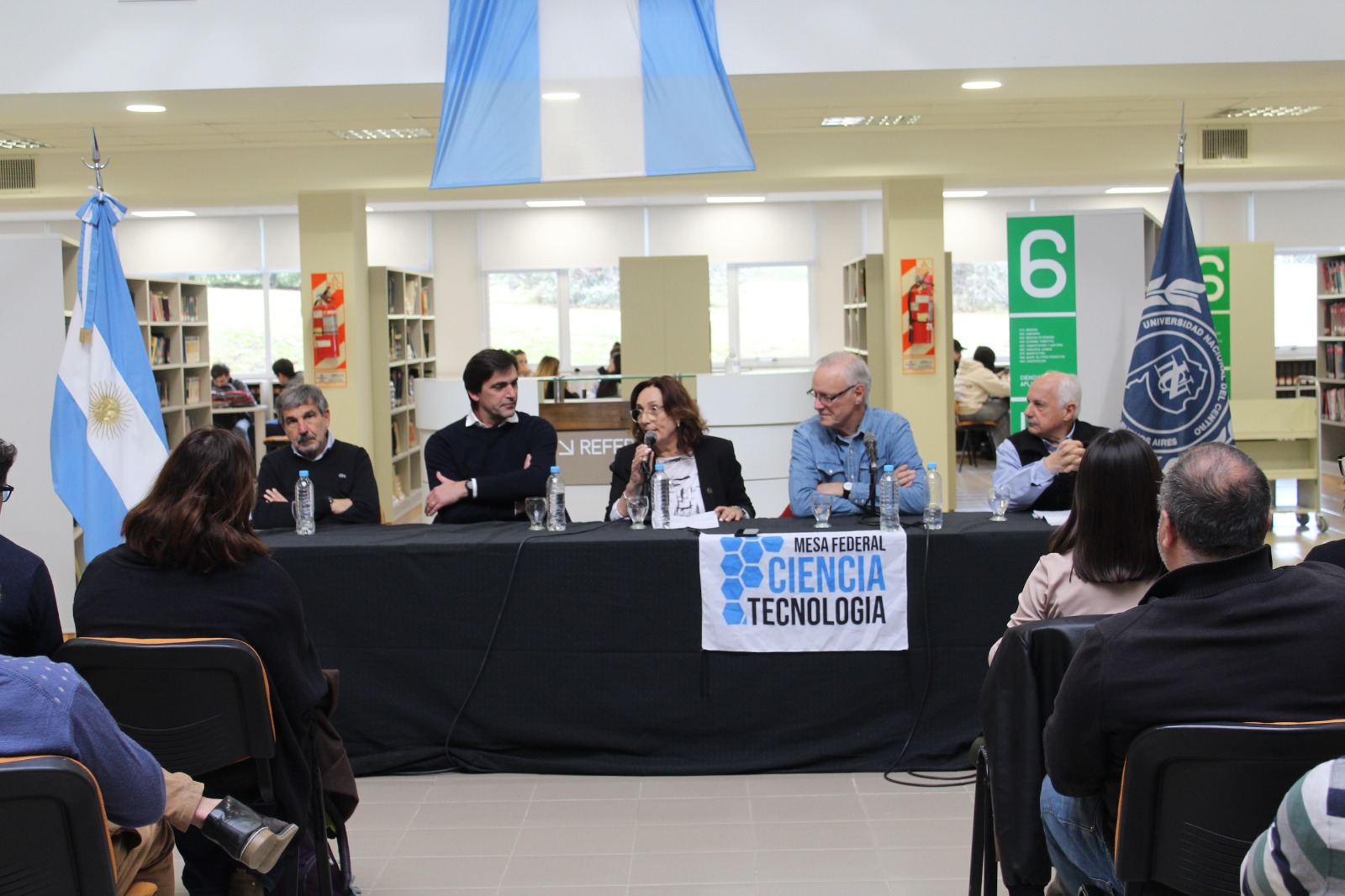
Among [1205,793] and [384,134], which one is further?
[384,134]

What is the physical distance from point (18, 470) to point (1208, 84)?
22.7ft

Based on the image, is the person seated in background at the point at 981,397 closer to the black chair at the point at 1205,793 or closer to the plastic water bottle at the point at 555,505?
the plastic water bottle at the point at 555,505

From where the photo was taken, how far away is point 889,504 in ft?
12.8

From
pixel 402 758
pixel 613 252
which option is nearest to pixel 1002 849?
pixel 402 758

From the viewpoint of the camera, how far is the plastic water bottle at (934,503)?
3910 mm

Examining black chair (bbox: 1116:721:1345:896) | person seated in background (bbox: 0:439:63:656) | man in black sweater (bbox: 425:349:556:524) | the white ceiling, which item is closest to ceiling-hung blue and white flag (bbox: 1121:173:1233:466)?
the white ceiling

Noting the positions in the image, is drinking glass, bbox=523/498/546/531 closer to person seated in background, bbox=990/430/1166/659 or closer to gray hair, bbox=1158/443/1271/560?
person seated in background, bbox=990/430/1166/659

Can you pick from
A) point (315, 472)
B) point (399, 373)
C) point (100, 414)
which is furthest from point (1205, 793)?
point (399, 373)

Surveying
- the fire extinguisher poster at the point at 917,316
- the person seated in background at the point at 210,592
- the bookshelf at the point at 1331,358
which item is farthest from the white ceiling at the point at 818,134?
the person seated in background at the point at 210,592

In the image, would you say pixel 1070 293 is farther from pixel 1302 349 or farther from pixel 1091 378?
pixel 1302 349

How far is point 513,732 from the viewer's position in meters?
3.96

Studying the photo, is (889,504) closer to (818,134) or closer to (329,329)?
(818,134)

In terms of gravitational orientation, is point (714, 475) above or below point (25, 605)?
above

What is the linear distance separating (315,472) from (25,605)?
6.26 feet
